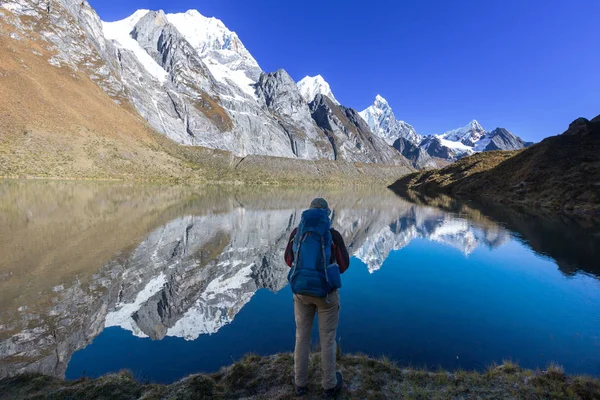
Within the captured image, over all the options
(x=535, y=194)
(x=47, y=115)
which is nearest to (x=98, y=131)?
(x=47, y=115)

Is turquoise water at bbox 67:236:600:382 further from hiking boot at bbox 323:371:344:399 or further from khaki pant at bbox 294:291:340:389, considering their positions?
khaki pant at bbox 294:291:340:389

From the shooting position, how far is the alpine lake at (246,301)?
342 inches

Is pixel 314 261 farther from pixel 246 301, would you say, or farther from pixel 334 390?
pixel 246 301

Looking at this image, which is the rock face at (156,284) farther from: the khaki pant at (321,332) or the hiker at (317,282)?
the hiker at (317,282)

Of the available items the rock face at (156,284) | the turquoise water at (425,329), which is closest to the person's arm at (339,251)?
the turquoise water at (425,329)

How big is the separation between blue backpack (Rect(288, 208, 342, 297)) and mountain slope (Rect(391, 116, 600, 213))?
56246 mm

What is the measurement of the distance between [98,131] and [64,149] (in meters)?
27.3

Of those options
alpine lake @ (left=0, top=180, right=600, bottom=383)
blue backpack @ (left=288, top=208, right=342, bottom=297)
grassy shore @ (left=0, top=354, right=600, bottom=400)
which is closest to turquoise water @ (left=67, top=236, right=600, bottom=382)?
alpine lake @ (left=0, top=180, right=600, bottom=383)

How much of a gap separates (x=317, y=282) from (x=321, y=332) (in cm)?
114

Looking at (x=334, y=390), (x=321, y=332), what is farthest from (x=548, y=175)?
(x=321, y=332)

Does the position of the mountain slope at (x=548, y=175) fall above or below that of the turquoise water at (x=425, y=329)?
above

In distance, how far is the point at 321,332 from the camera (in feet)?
19.1

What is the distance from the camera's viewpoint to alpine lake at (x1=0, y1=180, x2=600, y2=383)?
868 cm

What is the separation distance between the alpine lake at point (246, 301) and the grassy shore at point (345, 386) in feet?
4.17
